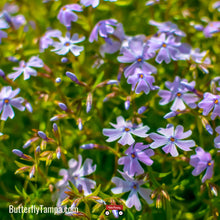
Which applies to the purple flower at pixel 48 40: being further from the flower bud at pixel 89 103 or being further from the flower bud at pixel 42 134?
the flower bud at pixel 42 134

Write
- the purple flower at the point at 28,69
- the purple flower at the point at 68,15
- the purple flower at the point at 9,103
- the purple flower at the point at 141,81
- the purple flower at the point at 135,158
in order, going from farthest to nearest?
the purple flower at the point at 68,15, the purple flower at the point at 28,69, the purple flower at the point at 9,103, the purple flower at the point at 141,81, the purple flower at the point at 135,158

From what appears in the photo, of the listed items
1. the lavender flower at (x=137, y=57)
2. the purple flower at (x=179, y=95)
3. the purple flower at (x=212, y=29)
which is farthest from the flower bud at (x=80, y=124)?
the purple flower at (x=212, y=29)

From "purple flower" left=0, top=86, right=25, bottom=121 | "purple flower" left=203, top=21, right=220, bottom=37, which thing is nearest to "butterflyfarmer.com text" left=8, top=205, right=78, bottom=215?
"purple flower" left=0, top=86, right=25, bottom=121

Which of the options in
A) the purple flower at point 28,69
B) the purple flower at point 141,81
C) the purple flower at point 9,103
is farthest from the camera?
the purple flower at point 28,69

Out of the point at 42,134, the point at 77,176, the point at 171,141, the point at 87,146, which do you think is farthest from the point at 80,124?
the point at 171,141

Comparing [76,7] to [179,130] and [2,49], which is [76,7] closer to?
[2,49]

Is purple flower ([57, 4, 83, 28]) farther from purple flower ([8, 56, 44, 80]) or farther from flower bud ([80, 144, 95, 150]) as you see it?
flower bud ([80, 144, 95, 150])

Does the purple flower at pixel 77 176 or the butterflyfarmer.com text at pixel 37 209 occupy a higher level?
the purple flower at pixel 77 176
